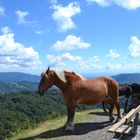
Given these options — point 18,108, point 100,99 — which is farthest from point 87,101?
point 18,108

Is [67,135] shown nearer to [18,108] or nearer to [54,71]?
[54,71]

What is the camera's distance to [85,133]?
12.7m

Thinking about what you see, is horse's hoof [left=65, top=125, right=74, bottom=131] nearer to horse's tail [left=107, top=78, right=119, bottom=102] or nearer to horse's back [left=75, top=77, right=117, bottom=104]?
horse's back [left=75, top=77, right=117, bottom=104]

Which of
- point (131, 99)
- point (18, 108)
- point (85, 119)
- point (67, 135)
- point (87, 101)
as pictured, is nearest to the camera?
point (67, 135)

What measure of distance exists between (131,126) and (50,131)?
3635mm

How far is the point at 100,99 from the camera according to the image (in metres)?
13.7

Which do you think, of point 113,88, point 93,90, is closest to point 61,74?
point 93,90

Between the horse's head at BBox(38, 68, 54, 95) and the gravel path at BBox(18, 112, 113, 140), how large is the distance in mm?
1647

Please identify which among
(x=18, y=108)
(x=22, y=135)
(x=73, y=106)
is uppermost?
(x=73, y=106)

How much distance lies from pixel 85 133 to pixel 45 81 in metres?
2.44

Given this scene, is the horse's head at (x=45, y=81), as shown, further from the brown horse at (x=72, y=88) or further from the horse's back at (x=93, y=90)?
the horse's back at (x=93, y=90)

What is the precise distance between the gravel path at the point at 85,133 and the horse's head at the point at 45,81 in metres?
1.65

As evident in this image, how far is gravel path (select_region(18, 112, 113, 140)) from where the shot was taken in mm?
12102

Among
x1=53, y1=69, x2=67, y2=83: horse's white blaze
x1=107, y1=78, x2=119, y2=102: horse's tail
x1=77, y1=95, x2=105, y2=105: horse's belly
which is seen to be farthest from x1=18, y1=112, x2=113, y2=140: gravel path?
x1=53, y1=69, x2=67, y2=83: horse's white blaze
